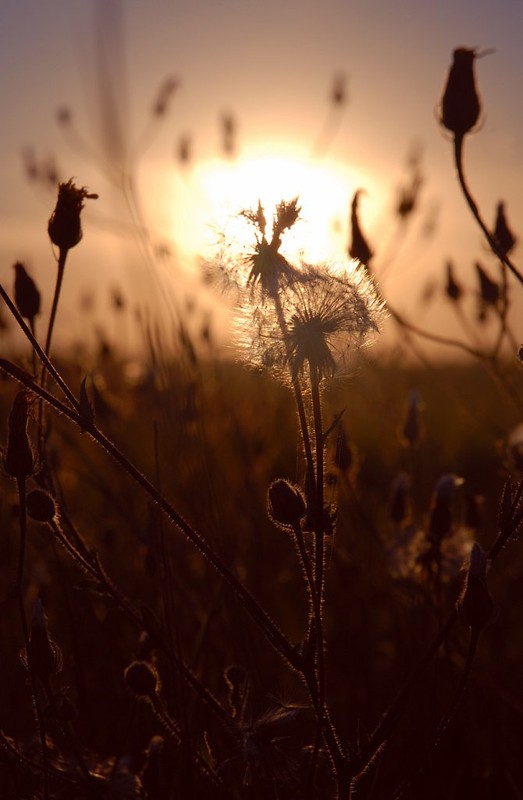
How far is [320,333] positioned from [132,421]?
3303 millimetres

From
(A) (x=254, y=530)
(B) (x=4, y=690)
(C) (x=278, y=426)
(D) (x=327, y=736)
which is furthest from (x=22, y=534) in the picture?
(C) (x=278, y=426)

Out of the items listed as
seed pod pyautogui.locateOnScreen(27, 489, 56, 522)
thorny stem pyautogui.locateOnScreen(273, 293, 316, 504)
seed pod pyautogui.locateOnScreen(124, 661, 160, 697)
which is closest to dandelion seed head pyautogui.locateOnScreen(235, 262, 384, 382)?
thorny stem pyautogui.locateOnScreen(273, 293, 316, 504)

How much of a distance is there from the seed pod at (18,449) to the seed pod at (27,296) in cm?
33

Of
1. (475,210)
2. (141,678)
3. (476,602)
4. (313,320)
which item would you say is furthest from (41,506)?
(475,210)

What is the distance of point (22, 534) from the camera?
3.75 ft

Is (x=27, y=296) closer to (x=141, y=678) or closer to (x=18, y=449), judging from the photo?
(x=18, y=449)

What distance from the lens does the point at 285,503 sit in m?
1.14

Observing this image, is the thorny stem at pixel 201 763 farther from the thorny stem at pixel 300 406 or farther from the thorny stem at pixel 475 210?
the thorny stem at pixel 475 210

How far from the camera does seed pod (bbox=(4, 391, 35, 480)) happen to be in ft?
3.89

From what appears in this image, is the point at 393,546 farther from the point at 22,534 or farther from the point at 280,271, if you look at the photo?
the point at 22,534

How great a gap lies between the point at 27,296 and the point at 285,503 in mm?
713

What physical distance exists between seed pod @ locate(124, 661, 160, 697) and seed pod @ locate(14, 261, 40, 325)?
27.4 inches

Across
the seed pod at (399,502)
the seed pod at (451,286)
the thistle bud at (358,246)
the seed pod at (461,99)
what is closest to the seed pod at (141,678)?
the seed pod at (399,502)

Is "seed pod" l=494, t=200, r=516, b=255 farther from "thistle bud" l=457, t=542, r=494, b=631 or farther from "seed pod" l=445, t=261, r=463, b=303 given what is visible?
"thistle bud" l=457, t=542, r=494, b=631
